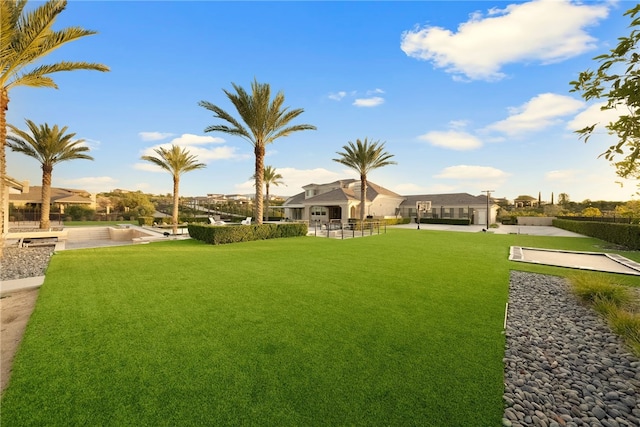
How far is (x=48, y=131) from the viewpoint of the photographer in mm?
21375

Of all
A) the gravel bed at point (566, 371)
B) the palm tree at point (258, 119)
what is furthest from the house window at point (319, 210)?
the gravel bed at point (566, 371)

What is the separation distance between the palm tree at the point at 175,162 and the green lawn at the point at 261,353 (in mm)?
20789

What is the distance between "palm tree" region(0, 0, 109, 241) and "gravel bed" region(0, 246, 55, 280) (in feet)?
6.72

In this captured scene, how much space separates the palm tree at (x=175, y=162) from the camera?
2534cm

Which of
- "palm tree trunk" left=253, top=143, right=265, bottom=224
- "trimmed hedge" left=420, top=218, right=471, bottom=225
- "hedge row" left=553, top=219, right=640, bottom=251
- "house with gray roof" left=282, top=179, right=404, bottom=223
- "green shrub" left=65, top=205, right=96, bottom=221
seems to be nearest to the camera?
"hedge row" left=553, top=219, right=640, bottom=251

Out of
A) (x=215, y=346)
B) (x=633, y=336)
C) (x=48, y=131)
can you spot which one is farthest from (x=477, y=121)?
(x=48, y=131)

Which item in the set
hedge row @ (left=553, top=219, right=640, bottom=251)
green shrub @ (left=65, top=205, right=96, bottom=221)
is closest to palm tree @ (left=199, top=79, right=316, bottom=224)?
hedge row @ (left=553, top=219, right=640, bottom=251)

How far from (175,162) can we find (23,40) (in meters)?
16.0

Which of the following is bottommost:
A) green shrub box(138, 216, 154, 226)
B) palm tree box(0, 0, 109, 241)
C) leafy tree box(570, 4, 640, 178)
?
green shrub box(138, 216, 154, 226)

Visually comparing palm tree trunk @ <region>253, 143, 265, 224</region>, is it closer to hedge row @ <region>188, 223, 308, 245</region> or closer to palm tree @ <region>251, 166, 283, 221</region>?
hedge row @ <region>188, 223, 308, 245</region>

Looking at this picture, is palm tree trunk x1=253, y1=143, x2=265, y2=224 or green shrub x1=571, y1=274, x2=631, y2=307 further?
palm tree trunk x1=253, y1=143, x2=265, y2=224

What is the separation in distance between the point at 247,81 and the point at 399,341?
60.1 feet

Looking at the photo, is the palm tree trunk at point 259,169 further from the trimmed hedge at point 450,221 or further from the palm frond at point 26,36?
the trimmed hedge at point 450,221

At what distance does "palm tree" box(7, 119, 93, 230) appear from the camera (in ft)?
68.5
